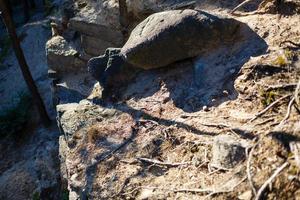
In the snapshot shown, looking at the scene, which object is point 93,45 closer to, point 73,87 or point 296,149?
point 73,87

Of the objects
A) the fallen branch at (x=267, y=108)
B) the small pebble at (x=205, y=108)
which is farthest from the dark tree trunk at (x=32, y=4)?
the fallen branch at (x=267, y=108)

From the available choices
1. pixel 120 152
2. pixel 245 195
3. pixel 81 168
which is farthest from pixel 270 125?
pixel 81 168

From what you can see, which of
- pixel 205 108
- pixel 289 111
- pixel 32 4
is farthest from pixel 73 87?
pixel 32 4

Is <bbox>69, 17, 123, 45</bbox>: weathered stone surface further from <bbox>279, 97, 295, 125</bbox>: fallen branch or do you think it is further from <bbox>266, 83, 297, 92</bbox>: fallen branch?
<bbox>279, 97, 295, 125</bbox>: fallen branch

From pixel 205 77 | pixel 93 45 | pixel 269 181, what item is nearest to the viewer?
pixel 269 181

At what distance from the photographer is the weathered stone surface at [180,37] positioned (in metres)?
5.22

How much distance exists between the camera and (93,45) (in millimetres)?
8727

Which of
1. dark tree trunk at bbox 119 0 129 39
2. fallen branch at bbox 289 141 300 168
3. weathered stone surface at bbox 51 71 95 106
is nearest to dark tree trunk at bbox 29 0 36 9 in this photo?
weathered stone surface at bbox 51 71 95 106

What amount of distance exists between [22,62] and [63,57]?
140 cm

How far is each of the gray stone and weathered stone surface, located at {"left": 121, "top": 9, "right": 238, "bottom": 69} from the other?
189 centimetres

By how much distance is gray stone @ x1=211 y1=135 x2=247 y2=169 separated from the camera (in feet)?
11.5

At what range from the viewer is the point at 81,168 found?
4.79 metres

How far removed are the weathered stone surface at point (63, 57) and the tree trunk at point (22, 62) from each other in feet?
2.73

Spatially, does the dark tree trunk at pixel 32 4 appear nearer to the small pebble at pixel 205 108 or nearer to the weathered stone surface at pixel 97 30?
the weathered stone surface at pixel 97 30
